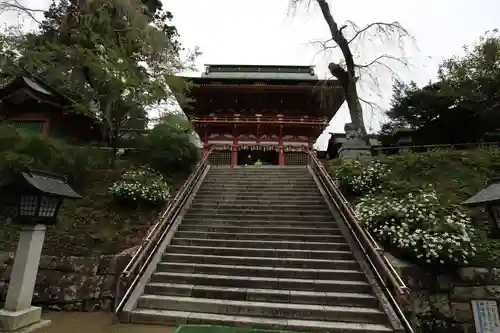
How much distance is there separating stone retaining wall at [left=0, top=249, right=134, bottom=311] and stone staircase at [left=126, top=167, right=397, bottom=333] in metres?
0.82

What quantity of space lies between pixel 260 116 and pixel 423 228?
12460mm

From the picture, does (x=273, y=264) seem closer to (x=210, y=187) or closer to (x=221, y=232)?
(x=221, y=232)

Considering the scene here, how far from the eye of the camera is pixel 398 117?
14195 mm

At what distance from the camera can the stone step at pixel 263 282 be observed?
501 centimetres

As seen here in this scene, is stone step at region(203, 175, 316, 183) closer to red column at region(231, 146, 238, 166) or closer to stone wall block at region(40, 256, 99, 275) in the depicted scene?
red column at region(231, 146, 238, 166)

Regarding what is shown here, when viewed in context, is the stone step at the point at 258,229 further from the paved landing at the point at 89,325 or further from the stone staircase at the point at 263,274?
the paved landing at the point at 89,325

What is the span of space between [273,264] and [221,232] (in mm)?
1735

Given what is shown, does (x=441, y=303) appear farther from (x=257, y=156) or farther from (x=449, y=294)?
(x=257, y=156)

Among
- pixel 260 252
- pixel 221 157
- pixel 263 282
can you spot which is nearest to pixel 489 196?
pixel 263 282

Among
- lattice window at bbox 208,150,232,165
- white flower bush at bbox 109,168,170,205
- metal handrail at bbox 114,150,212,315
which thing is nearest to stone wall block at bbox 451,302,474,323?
metal handrail at bbox 114,150,212,315

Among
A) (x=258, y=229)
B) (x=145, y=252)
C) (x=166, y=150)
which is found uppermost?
(x=166, y=150)

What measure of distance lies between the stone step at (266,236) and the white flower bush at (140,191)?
52.4 inches

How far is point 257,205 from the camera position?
8.45m

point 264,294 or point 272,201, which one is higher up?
point 272,201
